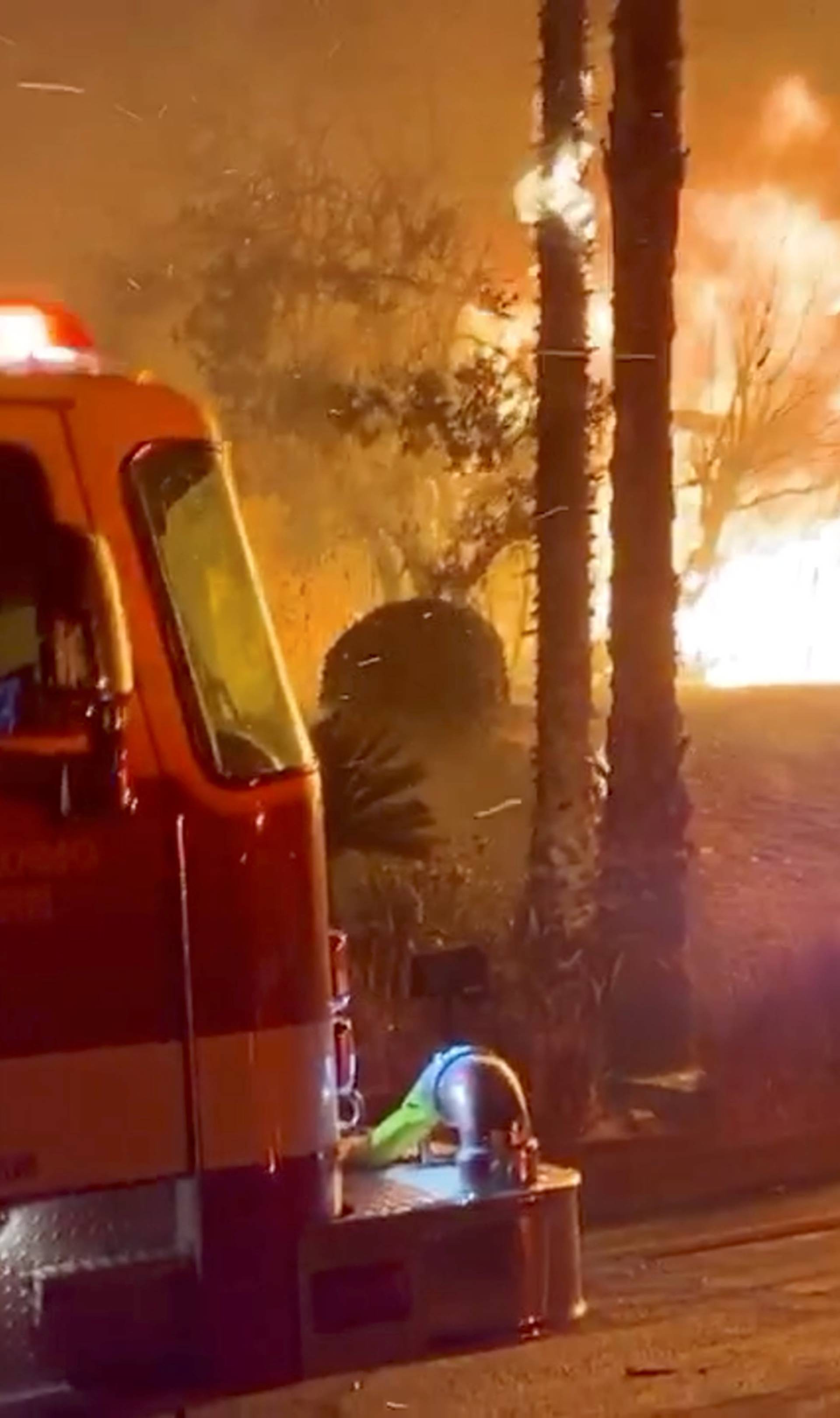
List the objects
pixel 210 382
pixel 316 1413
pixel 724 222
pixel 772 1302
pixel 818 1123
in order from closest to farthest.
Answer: pixel 316 1413
pixel 772 1302
pixel 818 1123
pixel 210 382
pixel 724 222

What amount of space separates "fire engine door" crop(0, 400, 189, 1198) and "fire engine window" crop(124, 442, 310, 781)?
0.51 feet

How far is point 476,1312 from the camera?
479cm

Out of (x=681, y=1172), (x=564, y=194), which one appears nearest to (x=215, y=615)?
(x=681, y=1172)

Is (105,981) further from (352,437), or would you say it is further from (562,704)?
(352,437)

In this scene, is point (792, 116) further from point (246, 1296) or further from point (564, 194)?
point (246, 1296)

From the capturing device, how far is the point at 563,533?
12930 millimetres

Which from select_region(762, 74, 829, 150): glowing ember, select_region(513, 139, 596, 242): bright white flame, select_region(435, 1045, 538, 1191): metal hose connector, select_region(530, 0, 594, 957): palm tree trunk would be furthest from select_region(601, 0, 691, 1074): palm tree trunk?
select_region(435, 1045, 538, 1191): metal hose connector

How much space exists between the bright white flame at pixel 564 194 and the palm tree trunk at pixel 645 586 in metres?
0.79

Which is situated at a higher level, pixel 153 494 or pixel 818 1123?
pixel 153 494

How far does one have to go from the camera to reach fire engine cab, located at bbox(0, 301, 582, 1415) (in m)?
4.36

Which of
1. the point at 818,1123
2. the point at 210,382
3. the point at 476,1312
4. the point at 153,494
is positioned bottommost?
the point at 818,1123

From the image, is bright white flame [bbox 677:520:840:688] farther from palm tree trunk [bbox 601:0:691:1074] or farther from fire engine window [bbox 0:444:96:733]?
fire engine window [bbox 0:444:96:733]

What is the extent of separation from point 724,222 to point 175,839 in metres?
11.0

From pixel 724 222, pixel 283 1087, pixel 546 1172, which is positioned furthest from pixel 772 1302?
pixel 724 222
